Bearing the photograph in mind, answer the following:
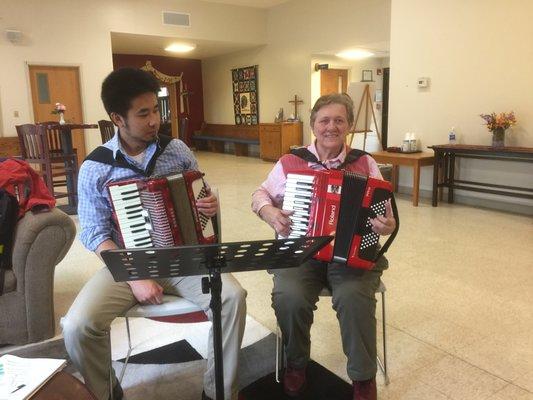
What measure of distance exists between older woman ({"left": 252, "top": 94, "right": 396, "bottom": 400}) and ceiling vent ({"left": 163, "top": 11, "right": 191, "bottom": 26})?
7.42 m

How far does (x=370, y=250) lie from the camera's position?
63.6 inches

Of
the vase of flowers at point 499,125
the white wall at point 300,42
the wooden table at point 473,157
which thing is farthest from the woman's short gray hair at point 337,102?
the white wall at point 300,42

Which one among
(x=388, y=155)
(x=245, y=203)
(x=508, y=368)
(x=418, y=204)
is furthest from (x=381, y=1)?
(x=508, y=368)

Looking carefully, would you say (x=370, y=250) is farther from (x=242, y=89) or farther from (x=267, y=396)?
(x=242, y=89)

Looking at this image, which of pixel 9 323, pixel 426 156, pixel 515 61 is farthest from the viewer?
pixel 426 156

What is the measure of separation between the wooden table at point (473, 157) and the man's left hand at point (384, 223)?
3125 mm

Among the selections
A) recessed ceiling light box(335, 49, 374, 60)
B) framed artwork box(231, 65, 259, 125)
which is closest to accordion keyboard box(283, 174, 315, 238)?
recessed ceiling light box(335, 49, 374, 60)

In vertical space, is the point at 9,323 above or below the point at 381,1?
below

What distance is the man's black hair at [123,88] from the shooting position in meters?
1.63

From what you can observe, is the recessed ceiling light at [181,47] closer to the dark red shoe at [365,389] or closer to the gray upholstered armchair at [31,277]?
the gray upholstered armchair at [31,277]

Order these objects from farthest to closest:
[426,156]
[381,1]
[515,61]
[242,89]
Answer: [242,89], [381,1], [426,156], [515,61]

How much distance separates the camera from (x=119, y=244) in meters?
1.71

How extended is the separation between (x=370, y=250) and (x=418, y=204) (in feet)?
11.9

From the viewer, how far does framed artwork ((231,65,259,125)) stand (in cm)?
1014
